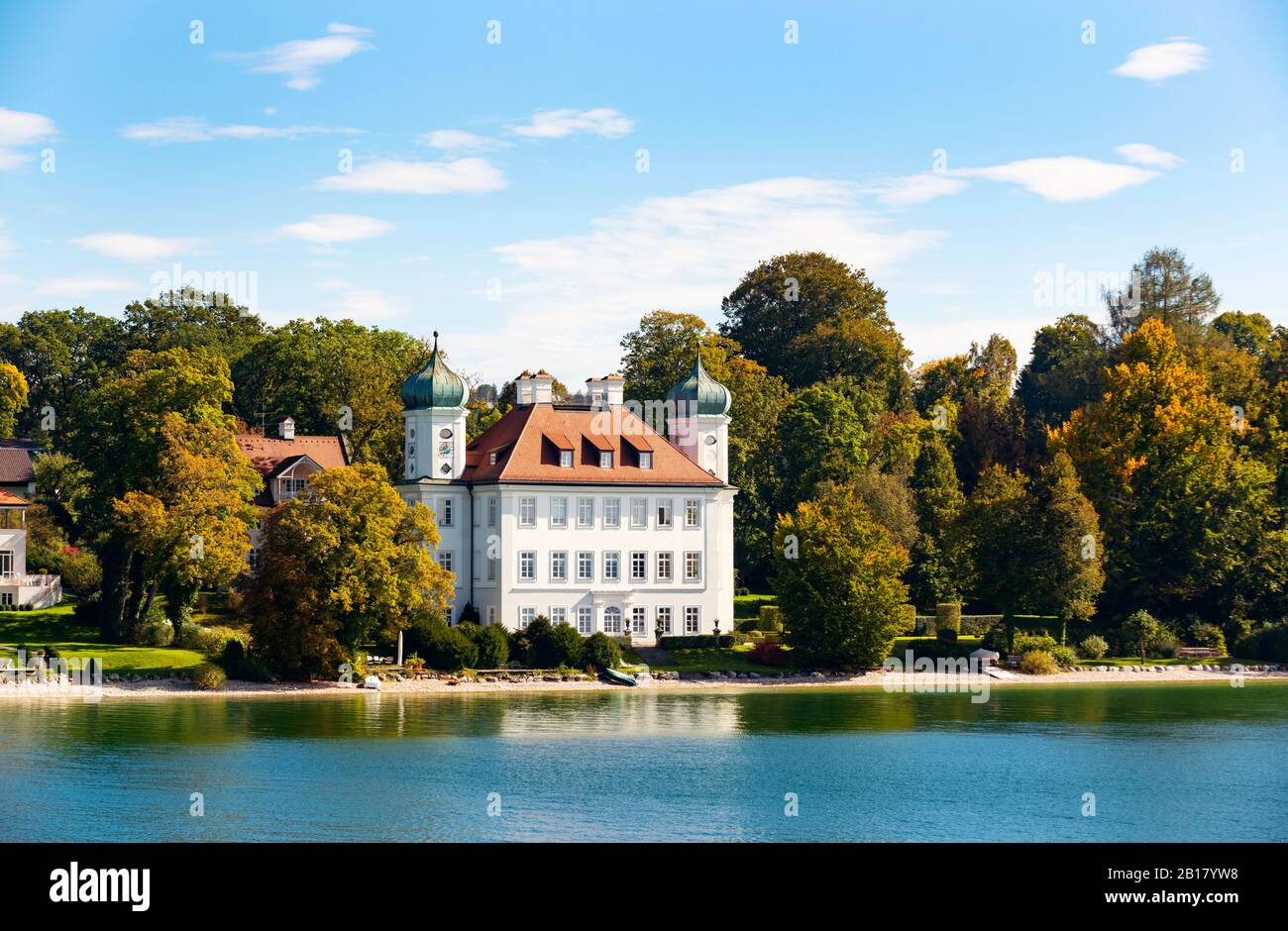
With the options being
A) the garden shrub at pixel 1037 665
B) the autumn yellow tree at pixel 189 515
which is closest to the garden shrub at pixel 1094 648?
the garden shrub at pixel 1037 665

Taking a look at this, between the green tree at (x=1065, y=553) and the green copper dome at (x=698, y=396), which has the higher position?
the green copper dome at (x=698, y=396)

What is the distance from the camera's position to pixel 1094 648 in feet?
286

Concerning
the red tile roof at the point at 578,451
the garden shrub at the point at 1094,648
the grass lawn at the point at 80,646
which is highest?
the red tile roof at the point at 578,451

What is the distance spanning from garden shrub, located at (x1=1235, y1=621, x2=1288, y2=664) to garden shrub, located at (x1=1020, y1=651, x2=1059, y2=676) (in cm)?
1075

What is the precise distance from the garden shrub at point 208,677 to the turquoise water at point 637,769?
2.19 metres

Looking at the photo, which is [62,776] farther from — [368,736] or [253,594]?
[253,594]

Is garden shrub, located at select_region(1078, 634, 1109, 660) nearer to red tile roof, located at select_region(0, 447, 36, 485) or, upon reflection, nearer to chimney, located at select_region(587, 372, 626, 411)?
chimney, located at select_region(587, 372, 626, 411)

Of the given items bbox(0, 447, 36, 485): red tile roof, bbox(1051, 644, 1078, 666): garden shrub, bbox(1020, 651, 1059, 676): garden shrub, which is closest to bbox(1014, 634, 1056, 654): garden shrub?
bbox(1051, 644, 1078, 666): garden shrub

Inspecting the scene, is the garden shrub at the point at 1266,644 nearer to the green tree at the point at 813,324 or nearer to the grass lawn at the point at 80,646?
the green tree at the point at 813,324

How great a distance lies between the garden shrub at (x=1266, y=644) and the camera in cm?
8769

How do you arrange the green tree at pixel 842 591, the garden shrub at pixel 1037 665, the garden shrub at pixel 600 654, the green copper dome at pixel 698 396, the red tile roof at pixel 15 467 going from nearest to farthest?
the garden shrub at pixel 600 654, the green tree at pixel 842 591, the garden shrub at pixel 1037 665, the green copper dome at pixel 698 396, the red tile roof at pixel 15 467

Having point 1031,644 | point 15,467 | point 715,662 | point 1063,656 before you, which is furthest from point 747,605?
point 15,467

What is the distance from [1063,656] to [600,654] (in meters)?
22.2
